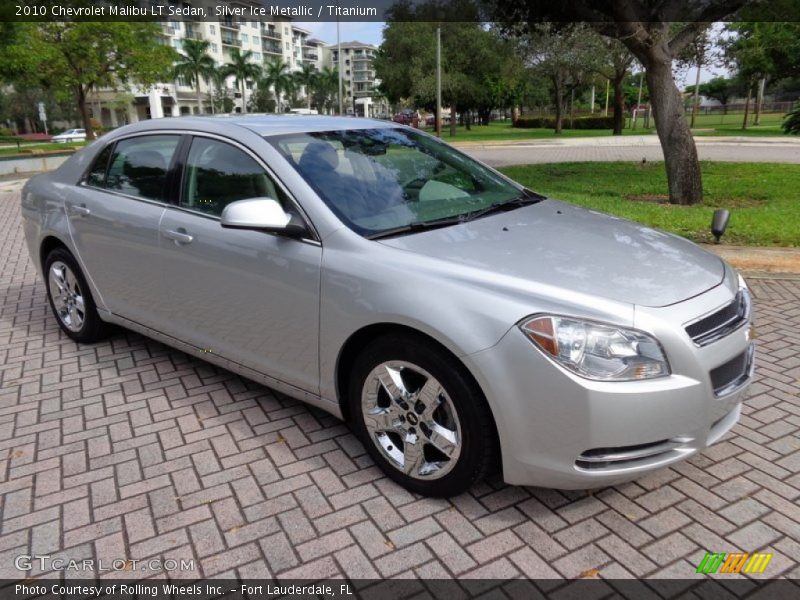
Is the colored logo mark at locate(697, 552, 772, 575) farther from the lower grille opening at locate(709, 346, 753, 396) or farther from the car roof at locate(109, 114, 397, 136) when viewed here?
the car roof at locate(109, 114, 397, 136)

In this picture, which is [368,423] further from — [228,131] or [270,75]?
[270,75]

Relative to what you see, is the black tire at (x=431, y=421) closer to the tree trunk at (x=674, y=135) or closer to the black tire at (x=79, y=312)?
the black tire at (x=79, y=312)

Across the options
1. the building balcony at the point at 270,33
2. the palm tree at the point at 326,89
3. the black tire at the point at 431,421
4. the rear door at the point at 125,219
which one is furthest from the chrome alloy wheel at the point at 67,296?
the building balcony at the point at 270,33

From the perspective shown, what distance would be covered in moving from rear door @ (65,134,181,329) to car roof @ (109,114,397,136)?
13cm

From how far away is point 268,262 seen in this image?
3227mm

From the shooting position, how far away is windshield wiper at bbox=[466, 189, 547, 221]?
11.2 feet

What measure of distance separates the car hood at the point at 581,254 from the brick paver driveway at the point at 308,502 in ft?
3.28

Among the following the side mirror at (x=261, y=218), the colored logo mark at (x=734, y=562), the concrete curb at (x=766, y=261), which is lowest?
the colored logo mark at (x=734, y=562)

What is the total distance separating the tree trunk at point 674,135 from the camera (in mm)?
10305

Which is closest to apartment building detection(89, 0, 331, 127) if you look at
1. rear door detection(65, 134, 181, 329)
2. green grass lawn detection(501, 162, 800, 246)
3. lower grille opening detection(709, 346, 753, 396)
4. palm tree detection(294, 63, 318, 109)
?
palm tree detection(294, 63, 318, 109)

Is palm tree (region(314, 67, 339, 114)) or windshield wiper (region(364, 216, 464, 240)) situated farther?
palm tree (region(314, 67, 339, 114))

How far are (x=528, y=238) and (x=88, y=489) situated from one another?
245cm

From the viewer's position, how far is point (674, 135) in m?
10.5

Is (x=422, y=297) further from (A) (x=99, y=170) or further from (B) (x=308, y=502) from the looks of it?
(A) (x=99, y=170)
